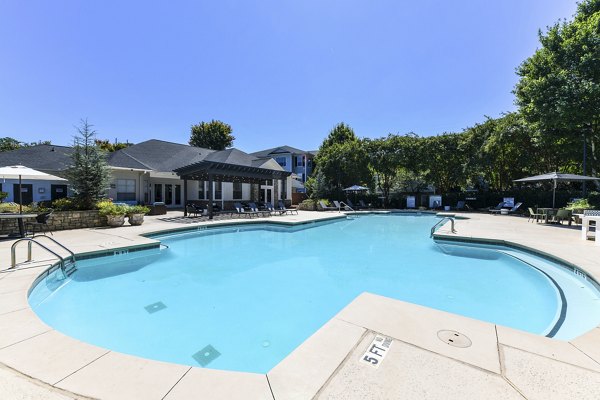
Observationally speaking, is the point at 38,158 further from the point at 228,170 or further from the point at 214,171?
the point at 228,170

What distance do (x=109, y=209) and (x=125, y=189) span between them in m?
7.64

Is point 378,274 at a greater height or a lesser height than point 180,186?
lesser

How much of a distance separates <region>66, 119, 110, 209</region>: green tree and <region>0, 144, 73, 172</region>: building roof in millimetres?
4379

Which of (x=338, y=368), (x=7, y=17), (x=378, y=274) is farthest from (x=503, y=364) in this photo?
(x=7, y=17)

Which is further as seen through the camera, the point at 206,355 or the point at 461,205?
the point at 461,205

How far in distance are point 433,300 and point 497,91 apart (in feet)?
67.0

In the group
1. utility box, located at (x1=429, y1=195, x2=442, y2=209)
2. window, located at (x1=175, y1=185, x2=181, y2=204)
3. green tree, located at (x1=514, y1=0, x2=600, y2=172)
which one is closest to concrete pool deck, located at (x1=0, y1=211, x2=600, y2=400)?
green tree, located at (x1=514, y1=0, x2=600, y2=172)

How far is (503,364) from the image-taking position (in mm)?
2289

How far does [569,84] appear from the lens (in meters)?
12.3

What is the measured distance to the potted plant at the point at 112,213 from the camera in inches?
451

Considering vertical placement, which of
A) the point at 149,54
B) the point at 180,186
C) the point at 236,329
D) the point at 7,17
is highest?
the point at 149,54

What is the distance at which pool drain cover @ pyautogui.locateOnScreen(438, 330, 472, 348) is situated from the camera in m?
2.61

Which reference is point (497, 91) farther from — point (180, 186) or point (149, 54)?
point (180, 186)

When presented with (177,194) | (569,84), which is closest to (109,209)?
(177,194)
